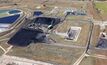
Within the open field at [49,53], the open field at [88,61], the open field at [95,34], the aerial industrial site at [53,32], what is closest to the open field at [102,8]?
the aerial industrial site at [53,32]

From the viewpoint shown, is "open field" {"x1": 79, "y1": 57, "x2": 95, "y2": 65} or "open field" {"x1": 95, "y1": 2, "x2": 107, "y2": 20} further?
"open field" {"x1": 95, "y1": 2, "x2": 107, "y2": 20}

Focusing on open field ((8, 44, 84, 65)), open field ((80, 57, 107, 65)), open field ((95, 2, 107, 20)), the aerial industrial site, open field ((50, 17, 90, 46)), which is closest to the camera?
open field ((80, 57, 107, 65))

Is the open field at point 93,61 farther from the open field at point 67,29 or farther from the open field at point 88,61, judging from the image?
the open field at point 67,29

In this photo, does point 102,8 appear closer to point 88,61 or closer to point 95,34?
point 95,34

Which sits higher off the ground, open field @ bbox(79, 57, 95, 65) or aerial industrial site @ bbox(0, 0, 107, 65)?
aerial industrial site @ bbox(0, 0, 107, 65)

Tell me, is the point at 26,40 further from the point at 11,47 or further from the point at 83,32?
the point at 83,32

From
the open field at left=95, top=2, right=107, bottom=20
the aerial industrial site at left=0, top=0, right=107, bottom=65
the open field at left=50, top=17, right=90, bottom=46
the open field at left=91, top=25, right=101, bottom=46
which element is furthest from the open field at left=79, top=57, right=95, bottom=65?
the open field at left=95, top=2, right=107, bottom=20

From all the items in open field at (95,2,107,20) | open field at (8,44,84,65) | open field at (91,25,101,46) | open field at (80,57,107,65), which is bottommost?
open field at (80,57,107,65)

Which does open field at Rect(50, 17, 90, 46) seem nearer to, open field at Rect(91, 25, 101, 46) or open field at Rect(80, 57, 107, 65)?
open field at Rect(91, 25, 101, 46)

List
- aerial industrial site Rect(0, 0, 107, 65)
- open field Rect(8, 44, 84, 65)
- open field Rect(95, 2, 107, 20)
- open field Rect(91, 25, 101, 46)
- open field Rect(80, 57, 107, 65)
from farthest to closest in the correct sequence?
open field Rect(95, 2, 107, 20) → open field Rect(91, 25, 101, 46) → aerial industrial site Rect(0, 0, 107, 65) → open field Rect(8, 44, 84, 65) → open field Rect(80, 57, 107, 65)
